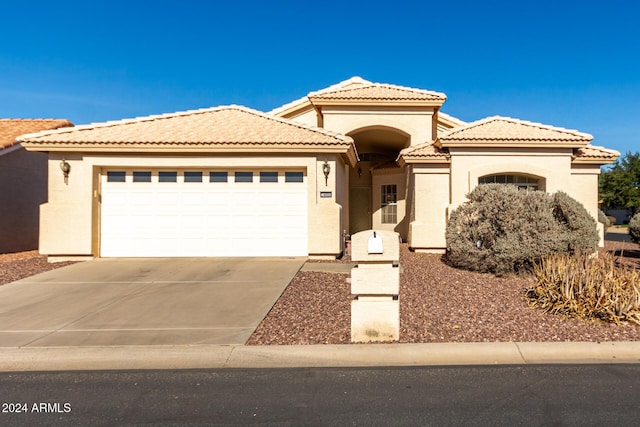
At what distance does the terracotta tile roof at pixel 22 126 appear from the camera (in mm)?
14531

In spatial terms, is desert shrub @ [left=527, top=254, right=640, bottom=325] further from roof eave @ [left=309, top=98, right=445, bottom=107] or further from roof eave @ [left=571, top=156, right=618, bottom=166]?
roof eave @ [left=309, top=98, right=445, bottom=107]

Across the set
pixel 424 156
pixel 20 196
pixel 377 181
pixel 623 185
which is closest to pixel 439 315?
pixel 424 156

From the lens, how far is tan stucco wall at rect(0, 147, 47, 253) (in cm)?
1353

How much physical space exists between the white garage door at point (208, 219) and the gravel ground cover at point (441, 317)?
10.9 ft

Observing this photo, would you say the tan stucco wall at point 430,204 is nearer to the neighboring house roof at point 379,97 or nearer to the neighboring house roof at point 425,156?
the neighboring house roof at point 425,156

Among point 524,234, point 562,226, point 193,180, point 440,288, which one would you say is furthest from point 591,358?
point 193,180

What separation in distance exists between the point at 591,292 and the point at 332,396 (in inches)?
190

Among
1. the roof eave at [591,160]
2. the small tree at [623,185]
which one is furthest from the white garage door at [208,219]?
the small tree at [623,185]

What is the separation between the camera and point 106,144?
36.8 feet

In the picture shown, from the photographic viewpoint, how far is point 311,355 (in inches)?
182

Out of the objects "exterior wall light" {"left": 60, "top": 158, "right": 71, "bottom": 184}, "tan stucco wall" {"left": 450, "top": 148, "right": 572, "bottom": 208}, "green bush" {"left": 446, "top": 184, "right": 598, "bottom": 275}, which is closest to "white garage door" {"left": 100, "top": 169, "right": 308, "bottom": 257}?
"exterior wall light" {"left": 60, "top": 158, "right": 71, "bottom": 184}

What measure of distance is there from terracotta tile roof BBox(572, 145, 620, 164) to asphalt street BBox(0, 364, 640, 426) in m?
11.2

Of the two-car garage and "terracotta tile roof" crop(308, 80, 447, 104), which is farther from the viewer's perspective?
"terracotta tile roof" crop(308, 80, 447, 104)

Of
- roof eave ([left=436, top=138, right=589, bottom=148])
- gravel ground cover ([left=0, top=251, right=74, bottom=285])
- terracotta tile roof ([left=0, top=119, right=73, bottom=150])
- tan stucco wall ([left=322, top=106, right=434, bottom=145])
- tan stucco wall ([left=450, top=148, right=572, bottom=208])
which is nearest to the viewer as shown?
gravel ground cover ([left=0, top=251, right=74, bottom=285])
